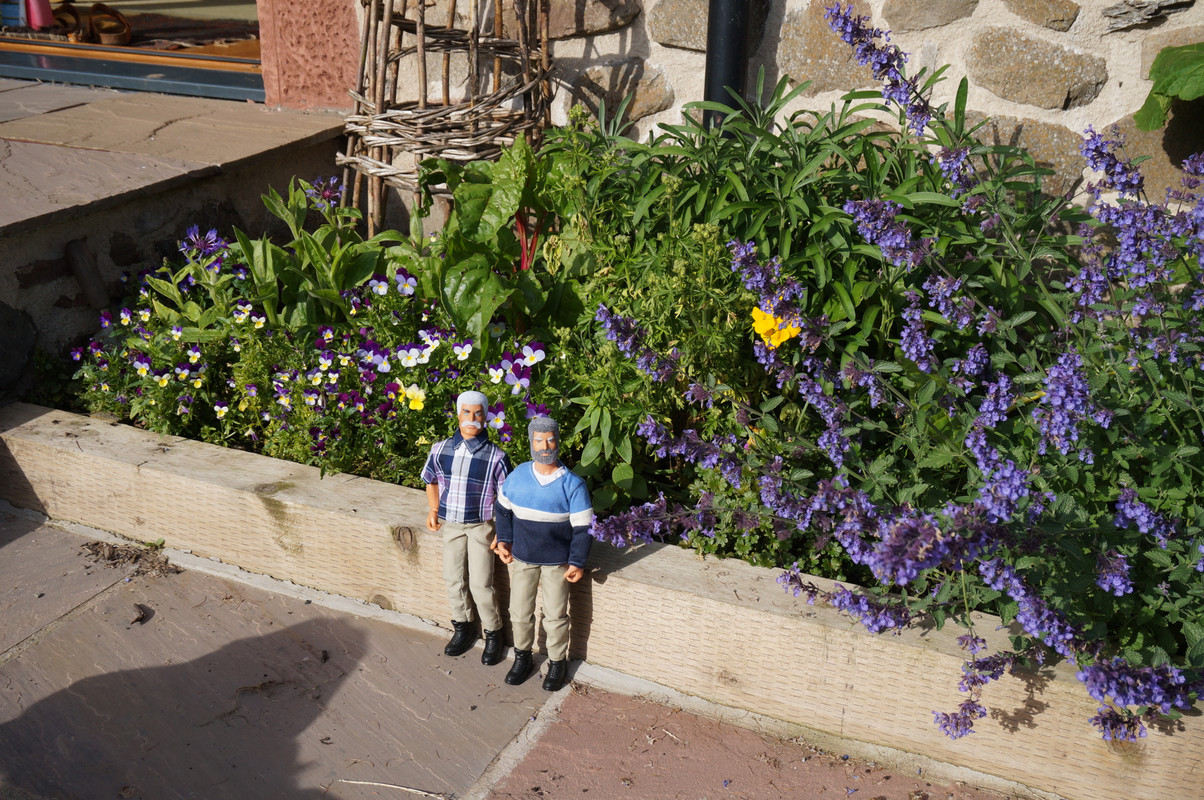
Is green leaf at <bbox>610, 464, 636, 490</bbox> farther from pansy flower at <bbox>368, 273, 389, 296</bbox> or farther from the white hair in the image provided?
pansy flower at <bbox>368, 273, 389, 296</bbox>

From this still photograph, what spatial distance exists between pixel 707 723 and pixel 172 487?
168 centimetres

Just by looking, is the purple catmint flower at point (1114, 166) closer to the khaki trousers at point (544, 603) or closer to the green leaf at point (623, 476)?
the green leaf at point (623, 476)

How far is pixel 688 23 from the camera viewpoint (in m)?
3.38

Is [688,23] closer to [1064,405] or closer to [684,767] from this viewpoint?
[1064,405]

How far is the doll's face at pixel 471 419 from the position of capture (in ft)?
7.92

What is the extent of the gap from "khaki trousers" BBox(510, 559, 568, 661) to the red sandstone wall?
2569mm

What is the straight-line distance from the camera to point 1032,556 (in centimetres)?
196

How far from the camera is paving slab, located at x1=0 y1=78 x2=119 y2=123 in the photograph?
443 cm

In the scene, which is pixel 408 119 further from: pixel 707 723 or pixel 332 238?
pixel 707 723

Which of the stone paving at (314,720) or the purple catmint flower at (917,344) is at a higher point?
the purple catmint flower at (917,344)

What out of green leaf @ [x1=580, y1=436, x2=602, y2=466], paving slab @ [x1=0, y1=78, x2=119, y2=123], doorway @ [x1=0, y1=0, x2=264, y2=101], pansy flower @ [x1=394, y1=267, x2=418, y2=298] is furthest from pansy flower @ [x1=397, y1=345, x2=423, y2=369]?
paving slab @ [x1=0, y1=78, x2=119, y2=123]

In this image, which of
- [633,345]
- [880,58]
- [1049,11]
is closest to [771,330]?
[633,345]

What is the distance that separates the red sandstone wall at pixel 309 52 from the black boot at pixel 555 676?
8.94 ft

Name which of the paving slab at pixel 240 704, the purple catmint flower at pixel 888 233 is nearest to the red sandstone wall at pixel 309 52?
the paving slab at pixel 240 704
